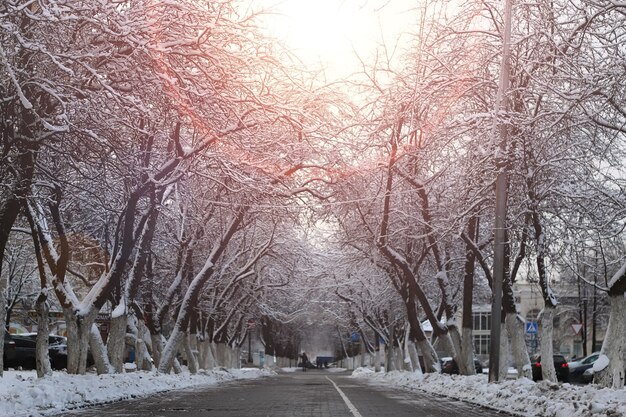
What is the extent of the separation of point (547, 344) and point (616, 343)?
4804mm

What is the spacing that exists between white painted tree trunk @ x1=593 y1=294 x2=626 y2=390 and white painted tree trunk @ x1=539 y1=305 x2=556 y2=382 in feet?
13.0

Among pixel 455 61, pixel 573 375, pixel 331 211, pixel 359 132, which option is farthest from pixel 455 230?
pixel 573 375

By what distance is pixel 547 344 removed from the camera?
74.1ft

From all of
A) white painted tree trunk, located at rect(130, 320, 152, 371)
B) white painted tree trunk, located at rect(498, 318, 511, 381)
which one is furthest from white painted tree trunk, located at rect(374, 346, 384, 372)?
white painted tree trunk, located at rect(498, 318, 511, 381)

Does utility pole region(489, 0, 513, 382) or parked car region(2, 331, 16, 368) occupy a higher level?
utility pole region(489, 0, 513, 382)

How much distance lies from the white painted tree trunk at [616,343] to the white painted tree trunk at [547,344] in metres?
3.96

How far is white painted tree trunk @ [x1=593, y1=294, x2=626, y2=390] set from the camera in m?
17.7

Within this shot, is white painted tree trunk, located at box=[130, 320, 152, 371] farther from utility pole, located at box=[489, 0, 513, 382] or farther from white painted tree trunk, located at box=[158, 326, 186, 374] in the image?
utility pole, located at box=[489, 0, 513, 382]

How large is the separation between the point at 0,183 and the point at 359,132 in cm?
1202

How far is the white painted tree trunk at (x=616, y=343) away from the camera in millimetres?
17703

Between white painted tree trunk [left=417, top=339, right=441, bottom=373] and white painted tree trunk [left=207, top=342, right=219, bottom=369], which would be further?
white painted tree trunk [left=207, top=342, right=219, bottom=369]

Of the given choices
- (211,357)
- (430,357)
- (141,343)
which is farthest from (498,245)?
(211,357)

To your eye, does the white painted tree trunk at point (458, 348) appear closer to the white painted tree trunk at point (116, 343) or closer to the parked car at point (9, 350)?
the white painted tree trunk at point (116, 343)

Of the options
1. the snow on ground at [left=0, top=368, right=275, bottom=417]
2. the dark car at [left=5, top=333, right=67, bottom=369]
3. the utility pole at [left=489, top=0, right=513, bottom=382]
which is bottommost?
the snow on ground at [left=0, top=368, right=275, bottom=417]
